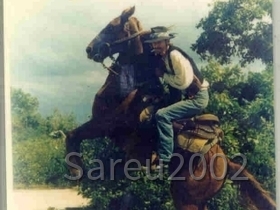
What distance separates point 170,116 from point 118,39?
188mm

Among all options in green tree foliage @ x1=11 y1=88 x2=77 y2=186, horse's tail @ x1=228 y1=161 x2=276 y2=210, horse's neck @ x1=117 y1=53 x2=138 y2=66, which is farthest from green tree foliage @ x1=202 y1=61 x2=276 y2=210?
green tree foliage @ x1=11 y1=88 x2=77 y2=186

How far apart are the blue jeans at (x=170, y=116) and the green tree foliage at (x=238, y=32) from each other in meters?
0.10

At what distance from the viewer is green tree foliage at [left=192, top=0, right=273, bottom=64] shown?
1228mm

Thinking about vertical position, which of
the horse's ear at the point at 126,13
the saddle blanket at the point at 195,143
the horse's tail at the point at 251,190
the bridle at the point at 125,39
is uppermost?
the horse's ear at the point at 126,13

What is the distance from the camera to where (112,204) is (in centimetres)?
123

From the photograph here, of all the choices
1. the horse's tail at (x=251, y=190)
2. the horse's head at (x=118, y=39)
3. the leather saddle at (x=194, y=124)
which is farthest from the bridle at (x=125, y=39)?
the horse's tail at (x=251, y=190)

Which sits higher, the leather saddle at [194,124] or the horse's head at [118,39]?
the horse's head at [118,39]

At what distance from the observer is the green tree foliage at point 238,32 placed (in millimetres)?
1228

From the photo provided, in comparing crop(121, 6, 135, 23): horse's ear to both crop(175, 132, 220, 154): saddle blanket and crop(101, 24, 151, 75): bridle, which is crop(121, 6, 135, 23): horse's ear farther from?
crop(175, 132, 220, 154): saddle blanket

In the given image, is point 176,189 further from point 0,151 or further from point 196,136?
point 0,151

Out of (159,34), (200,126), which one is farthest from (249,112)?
(159,34)

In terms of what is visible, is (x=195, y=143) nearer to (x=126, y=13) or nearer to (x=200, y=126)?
(x=200, y=126)

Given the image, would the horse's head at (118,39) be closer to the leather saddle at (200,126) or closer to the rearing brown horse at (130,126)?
the rearing brown horse at (130,126)

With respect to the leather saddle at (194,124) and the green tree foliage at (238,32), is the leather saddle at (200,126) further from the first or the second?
the green tree foliage at (238,32)
